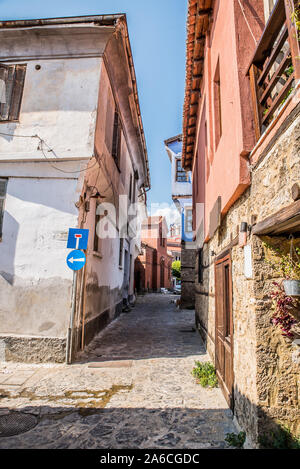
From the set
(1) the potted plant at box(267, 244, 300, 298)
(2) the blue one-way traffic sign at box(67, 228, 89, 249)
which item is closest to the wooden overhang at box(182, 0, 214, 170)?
(2) the blue one-way traffic sign at box(67, 228, 89, 249)

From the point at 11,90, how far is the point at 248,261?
22.7 ft

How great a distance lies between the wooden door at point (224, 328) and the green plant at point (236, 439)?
24.1 inches

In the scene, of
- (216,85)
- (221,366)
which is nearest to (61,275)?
(221,366)

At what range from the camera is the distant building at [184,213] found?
49.0ft

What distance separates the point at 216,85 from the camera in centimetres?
558

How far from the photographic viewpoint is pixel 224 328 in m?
4.26

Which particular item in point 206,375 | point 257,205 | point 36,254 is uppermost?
point 257,205

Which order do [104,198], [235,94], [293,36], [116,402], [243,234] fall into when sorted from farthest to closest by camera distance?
[104,198]
[116,402]
[235,94]
[243,234]
[293,36]

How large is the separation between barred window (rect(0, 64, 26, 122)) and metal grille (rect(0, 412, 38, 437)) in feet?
19.9

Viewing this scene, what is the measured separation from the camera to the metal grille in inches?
119

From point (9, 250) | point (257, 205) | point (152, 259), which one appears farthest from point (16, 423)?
point (152, 259)

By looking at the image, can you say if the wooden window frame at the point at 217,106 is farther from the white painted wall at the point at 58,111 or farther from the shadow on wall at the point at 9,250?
the shadow on wall at the point at 9,250

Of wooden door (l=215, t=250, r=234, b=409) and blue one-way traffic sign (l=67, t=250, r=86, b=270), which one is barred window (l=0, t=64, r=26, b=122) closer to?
blue one-way traffic sign (l=67, t=250, r=86, b=270)

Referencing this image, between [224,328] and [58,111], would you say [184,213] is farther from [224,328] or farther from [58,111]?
[224,328]
